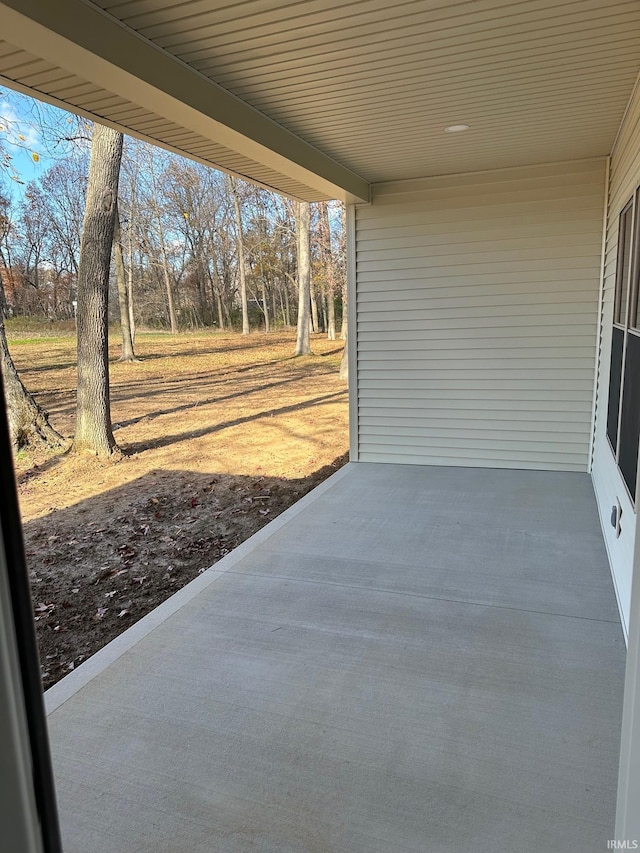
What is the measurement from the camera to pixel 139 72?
2.59m

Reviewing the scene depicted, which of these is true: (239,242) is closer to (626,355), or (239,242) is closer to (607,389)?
(607,389)

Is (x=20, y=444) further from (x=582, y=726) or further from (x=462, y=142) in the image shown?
(x=582, y=726)

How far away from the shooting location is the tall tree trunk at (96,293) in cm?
770

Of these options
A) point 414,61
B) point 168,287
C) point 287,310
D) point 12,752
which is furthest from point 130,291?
point 12,752

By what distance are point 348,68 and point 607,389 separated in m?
2.84

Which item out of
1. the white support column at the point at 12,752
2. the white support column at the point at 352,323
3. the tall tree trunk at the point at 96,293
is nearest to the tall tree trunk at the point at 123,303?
the tall tree trunk at the point at 96,293

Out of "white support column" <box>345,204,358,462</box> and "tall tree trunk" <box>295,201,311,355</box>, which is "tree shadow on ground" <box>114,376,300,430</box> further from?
"white support column" <box>345,204,358,462</box>

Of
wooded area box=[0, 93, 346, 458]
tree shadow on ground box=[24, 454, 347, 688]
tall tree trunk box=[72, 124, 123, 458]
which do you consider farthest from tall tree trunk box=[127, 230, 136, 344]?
tree shadow on ground box=[24, 454, 347, 688]

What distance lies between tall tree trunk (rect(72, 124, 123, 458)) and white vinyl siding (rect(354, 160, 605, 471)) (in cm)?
376

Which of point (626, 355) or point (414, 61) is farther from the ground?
point (414, 61)

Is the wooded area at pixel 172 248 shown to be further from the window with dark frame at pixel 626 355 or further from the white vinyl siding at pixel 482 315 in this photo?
the window with dark frame at pixel 626 355

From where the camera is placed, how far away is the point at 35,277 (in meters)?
14.1

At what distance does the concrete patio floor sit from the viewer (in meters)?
1.75

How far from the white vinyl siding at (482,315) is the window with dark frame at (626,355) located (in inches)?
39.8
